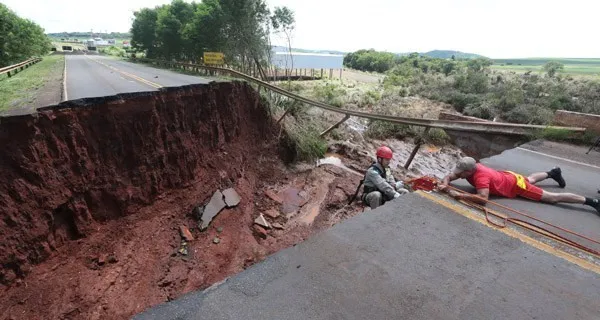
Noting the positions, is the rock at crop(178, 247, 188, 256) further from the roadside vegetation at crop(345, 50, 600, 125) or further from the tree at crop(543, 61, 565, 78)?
the tree at crop(543, 61, 565, 78)

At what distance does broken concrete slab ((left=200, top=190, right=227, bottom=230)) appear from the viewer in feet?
29.2

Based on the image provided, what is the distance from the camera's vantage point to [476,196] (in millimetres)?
4949

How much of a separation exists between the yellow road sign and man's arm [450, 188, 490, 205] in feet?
48.7

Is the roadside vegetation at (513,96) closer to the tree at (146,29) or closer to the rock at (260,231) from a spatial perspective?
the rock at (260,231)

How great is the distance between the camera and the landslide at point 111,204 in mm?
6230

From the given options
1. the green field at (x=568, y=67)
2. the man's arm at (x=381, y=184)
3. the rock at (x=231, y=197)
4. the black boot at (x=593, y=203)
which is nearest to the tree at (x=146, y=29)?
the rock at (x=231, y=197)

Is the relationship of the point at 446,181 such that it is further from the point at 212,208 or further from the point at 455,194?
the point at 212,208

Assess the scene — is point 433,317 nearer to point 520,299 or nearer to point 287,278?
point 520,299

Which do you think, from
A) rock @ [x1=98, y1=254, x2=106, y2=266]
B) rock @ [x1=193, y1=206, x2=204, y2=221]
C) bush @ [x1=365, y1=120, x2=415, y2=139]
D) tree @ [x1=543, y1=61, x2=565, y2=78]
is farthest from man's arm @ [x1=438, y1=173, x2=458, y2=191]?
tree @ [x1=543, y1=61, x2=565, y2=78]

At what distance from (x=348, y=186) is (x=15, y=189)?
9451 mm

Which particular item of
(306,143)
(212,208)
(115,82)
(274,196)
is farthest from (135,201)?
(306,143)

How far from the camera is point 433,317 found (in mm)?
2861

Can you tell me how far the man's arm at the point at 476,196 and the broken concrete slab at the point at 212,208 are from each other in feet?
21.1

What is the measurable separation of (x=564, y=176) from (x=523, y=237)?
11.5ft
